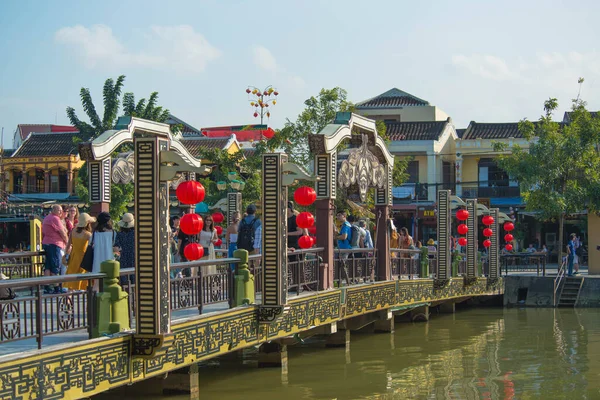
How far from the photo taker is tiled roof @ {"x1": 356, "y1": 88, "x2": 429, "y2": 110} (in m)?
45.3

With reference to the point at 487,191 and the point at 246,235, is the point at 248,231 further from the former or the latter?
the point at 487,191

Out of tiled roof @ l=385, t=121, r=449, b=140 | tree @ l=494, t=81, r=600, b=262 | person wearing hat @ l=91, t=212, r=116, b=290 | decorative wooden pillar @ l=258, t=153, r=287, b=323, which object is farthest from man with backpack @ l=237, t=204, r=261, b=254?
tiled roof @ l=385, t=121, r=449, b=140

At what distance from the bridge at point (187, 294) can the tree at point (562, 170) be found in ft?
35.3

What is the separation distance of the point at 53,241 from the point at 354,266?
5.65 metres

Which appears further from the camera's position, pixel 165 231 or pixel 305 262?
pixel 305 262

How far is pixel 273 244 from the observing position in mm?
12789

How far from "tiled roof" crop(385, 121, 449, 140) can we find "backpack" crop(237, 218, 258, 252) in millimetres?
27325

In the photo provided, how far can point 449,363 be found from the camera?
16594 mm

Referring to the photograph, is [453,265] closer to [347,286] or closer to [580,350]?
[580,350]

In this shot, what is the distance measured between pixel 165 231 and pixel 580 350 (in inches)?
435

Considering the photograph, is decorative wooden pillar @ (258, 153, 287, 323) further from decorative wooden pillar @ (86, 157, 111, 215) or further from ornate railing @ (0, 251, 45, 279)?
ornate railing @ (0, 251, 45, 279)

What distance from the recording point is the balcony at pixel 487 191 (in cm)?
4109

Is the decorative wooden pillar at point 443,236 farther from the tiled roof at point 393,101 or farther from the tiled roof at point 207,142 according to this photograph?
the tiled roof at point 393,101

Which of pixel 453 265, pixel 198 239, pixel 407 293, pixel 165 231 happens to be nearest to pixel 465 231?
pixel 453 265
